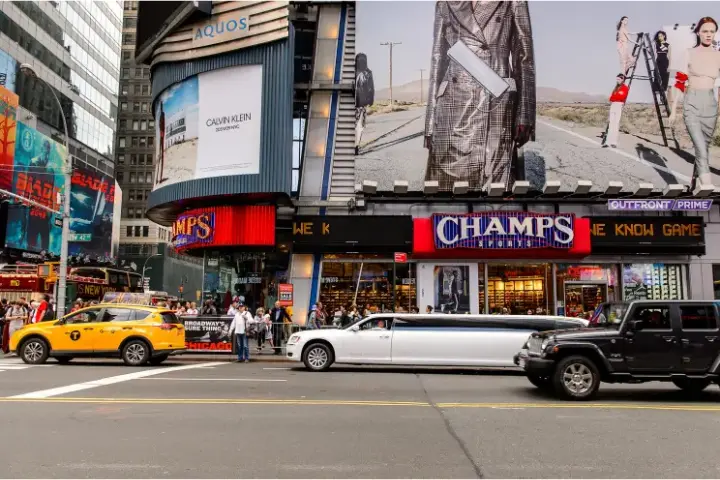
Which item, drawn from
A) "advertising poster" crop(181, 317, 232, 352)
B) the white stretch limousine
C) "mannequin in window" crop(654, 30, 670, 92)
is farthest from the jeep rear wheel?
"mannequin in window" crop(654, 30, 670, 92)

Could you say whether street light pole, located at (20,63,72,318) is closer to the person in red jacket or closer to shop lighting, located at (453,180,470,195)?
shop lighting, located at (453,180,470,195)

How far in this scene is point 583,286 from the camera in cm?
2539

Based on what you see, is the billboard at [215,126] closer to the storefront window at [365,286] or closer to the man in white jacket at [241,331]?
the storefront window at [365,286]

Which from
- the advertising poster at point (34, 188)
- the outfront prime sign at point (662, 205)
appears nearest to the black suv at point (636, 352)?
the outfront prime sign at point (662, 205)

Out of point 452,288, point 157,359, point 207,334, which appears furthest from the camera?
point 452,288

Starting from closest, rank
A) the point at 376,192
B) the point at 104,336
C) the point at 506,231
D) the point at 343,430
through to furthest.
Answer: the point at 343,430, the point at 104,336, the point at 506,231, the point at 376,192

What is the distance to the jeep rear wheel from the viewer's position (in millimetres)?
11188

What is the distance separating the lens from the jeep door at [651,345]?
36.1 ft

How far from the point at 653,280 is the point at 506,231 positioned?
6740 millimetres

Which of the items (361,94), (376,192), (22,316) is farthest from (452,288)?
(22,316)

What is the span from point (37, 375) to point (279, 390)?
6090mm

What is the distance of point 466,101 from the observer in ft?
82.8

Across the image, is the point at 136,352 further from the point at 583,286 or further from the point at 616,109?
the point at 616,109

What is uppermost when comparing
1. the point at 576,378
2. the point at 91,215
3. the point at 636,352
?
the point at 91,215
